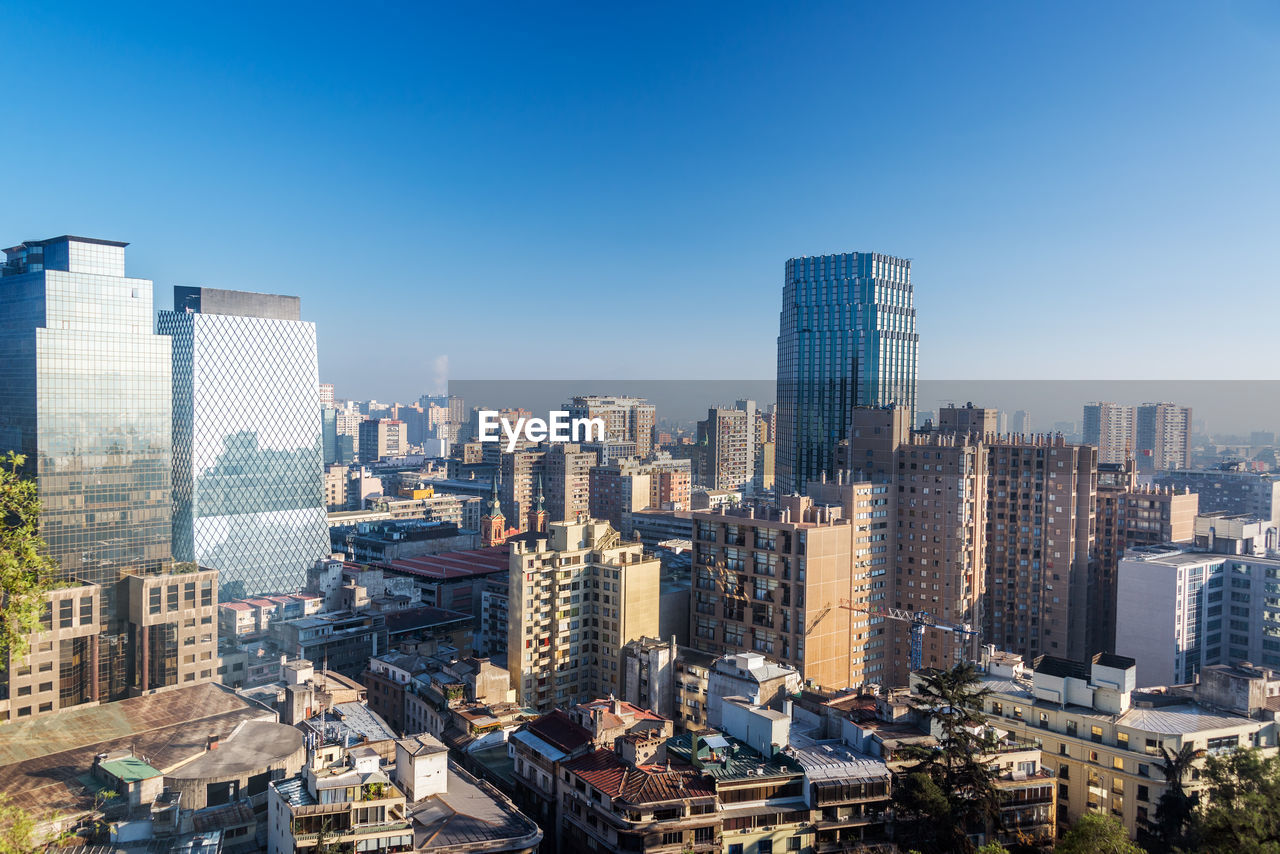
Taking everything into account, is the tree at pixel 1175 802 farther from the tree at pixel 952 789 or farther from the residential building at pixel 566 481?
the residential building at pixel 566 481

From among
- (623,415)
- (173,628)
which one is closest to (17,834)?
(173,628)

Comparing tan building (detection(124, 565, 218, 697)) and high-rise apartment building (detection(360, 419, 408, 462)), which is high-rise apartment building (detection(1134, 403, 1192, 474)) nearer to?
tan building (detection(124, 565, 218, 697))

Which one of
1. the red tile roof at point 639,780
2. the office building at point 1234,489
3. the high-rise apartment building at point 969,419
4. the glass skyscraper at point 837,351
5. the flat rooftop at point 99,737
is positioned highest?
the glass skyscraper at point 837,351

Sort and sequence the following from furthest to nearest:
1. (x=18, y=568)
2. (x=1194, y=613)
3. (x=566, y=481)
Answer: (x=566, y=481), (x=1194, y=613), (x=18, y=568)

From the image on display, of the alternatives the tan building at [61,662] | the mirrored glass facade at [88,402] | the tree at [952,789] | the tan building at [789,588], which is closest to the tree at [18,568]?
the tree at [952,789]

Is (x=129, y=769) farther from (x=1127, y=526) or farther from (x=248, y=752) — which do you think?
(x=1127, y=526)

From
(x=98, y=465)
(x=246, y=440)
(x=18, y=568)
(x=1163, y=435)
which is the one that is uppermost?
(x=1163, y=435)
